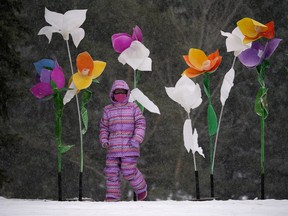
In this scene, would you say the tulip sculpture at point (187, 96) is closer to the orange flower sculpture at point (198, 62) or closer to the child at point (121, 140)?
the orange flower sculpture at point (198, 62)

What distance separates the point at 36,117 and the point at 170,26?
10.2 feet

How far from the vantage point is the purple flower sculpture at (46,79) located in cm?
602

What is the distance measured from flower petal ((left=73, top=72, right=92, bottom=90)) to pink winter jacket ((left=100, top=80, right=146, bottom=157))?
279mm

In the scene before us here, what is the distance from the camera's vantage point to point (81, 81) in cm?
603

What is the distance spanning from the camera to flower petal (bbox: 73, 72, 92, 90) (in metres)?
5.98

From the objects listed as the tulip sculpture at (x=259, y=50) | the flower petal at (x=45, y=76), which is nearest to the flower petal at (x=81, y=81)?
the flower petal at (x=45, y=76)

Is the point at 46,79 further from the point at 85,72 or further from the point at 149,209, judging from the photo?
the point at 149,209

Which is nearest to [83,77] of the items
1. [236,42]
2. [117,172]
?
[117,172]

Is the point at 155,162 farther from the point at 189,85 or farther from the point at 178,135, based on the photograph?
the point at 189,85

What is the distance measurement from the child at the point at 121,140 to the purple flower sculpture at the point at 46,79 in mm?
525

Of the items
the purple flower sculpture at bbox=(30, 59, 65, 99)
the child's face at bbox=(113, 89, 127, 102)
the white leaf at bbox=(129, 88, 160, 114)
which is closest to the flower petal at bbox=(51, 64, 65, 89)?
the purple flower sculpture at bbox=(30, 59, 65, 99)

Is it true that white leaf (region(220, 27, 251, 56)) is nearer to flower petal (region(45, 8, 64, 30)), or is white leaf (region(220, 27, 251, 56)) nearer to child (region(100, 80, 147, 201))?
child (region(100, 80, 147, 201))

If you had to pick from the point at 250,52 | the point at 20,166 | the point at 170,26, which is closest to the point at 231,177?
the point at 170,26

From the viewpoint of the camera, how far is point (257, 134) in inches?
503
